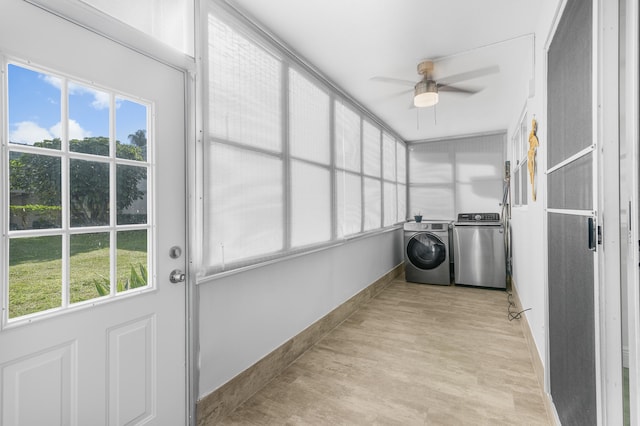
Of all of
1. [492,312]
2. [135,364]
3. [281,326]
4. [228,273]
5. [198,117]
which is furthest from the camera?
[492,312]

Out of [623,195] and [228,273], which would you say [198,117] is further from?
[623,195]

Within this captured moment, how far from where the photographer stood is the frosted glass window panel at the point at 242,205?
5.61 feet

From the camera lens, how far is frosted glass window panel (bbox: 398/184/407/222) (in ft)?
17.9

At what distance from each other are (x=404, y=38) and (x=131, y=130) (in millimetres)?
1934

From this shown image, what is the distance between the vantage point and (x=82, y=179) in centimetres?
119

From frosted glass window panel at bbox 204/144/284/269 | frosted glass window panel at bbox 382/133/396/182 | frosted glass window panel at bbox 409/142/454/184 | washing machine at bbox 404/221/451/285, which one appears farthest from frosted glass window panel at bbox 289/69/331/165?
frosted glass window panel at bbox 409/142/454/184

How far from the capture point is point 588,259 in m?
1.11

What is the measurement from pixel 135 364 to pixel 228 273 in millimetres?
597

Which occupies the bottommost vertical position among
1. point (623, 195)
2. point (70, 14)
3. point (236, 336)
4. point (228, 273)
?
point (236, 336)

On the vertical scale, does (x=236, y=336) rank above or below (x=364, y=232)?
below

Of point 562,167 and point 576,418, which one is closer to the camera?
point 576,418

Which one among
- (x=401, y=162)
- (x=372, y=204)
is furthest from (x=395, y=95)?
(x=401, y=162)

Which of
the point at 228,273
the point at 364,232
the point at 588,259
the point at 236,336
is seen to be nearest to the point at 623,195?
the point at 588,259

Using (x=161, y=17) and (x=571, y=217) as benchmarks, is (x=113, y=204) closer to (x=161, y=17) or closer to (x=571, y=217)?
(x=161, y=17)
